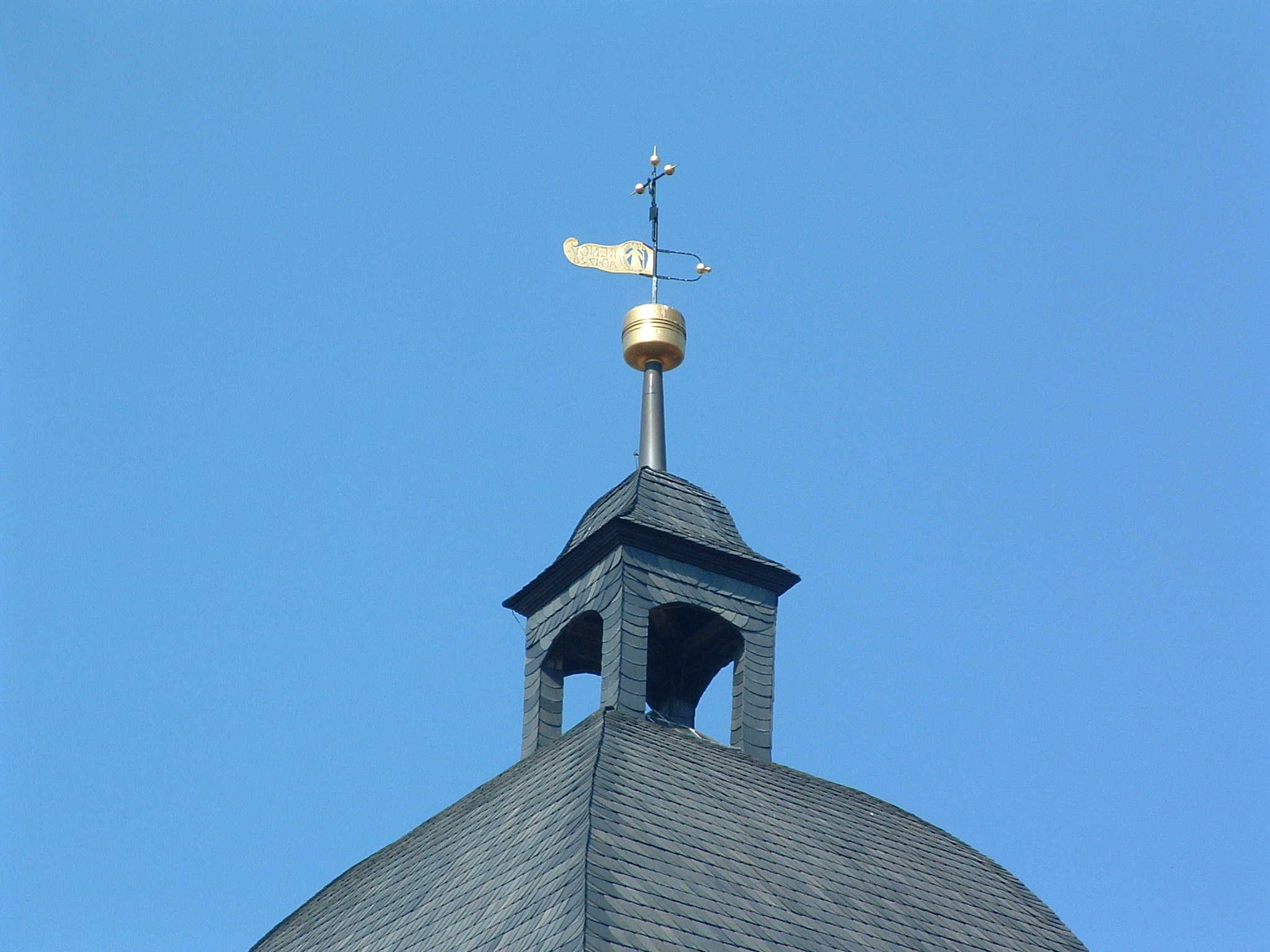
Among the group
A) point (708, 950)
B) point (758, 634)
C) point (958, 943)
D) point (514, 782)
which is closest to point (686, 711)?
point (758, 634)

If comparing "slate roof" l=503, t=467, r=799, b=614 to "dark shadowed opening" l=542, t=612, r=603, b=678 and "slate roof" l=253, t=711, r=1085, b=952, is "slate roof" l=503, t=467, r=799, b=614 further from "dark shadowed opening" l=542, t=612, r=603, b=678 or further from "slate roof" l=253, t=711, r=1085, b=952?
"slate roof" l=253, t=711, r=1085, b=952

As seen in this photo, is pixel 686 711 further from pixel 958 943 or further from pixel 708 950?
pixel 708 950

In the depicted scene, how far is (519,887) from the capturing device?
24.2 meters

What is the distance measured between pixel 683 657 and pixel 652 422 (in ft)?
8.99

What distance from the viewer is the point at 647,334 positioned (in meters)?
31.8

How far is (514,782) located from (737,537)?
4103 millimetres

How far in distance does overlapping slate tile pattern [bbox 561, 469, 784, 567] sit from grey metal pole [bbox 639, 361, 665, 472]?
47 cm

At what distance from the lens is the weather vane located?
31.7 metres

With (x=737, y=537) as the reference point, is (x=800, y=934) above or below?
below

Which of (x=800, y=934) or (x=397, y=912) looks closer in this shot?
(x=800, y=934)

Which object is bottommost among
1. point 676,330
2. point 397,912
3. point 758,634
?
point 397,912

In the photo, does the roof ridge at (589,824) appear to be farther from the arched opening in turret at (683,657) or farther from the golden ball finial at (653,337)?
the golden ball finial at (653,337)

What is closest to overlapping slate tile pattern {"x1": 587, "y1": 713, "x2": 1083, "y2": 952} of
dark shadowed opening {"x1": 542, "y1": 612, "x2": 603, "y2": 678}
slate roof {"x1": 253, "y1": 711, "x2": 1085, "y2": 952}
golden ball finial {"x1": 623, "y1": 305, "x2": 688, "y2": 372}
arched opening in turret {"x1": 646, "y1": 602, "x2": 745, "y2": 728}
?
slate roof {"x1": 253, "y1": 711, "x2": 1085, "y2": 952}

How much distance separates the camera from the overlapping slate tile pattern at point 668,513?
97.4 feet
